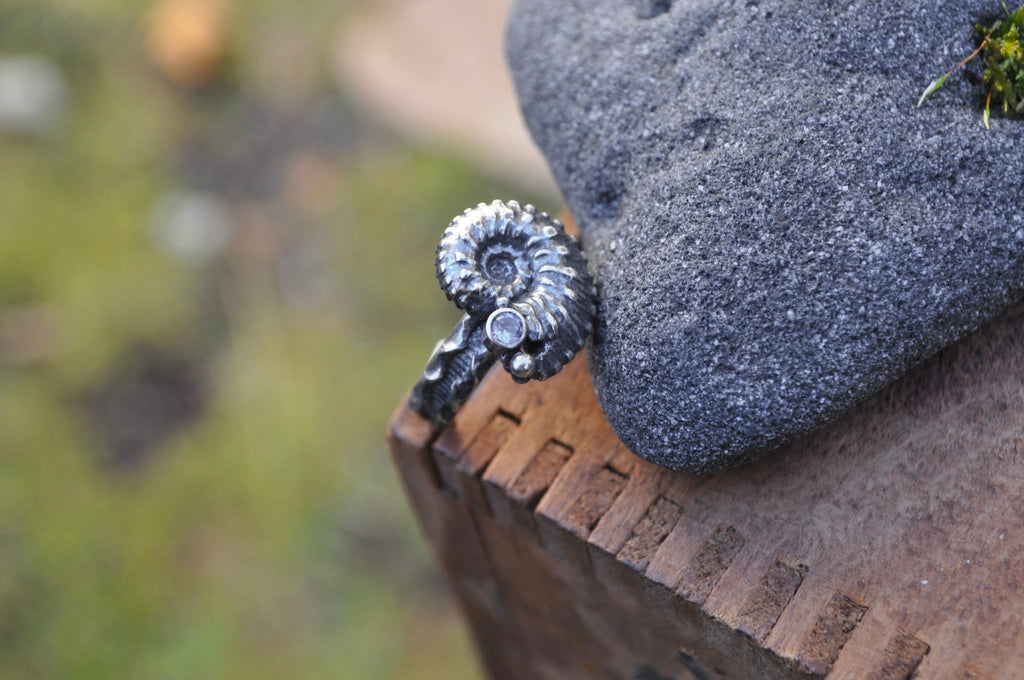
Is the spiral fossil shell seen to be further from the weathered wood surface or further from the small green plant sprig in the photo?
the small green plant sprig

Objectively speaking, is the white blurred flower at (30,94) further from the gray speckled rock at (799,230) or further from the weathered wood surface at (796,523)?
the gray speckled rock at (799,230)

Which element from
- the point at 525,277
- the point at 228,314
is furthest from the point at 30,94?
the point at 525,277

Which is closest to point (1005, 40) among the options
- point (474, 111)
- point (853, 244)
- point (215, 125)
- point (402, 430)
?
point (853, 244)

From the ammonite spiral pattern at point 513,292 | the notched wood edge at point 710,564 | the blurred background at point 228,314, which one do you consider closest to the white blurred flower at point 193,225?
the blurred background at point 228,314

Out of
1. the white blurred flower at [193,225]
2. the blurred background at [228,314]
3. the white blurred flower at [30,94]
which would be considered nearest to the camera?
the blurred background at [228,314]

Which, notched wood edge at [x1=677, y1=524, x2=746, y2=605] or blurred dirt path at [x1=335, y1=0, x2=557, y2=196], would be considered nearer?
notched wood edge at [x1=677, y1=524, x2=746, y2=605]

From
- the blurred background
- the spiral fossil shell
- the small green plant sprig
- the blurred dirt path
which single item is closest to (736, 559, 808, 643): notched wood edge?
the spiral fossil shell
